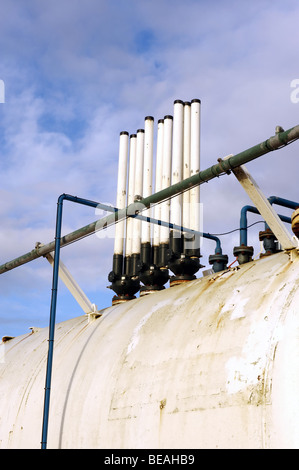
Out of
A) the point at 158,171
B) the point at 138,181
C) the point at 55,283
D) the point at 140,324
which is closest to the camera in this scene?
the point at 140,324

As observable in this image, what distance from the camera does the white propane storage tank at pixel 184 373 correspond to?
5570 mm

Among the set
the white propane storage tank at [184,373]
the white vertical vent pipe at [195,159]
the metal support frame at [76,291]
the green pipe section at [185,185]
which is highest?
the white vertical vent pipe at [195,159]

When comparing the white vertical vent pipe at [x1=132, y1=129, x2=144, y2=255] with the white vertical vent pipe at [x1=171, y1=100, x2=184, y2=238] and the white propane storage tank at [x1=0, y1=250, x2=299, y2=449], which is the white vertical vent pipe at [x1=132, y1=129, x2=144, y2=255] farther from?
the white propane storage tank at [x1=0, y1=250, x2=299, y2=449]

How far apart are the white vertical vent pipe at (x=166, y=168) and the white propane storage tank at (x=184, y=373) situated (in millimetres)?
1814

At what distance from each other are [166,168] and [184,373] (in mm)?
5283

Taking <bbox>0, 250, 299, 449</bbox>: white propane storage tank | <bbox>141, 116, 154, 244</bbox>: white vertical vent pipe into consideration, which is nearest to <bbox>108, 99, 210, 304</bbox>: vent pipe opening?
<bbox>141, 116, 154, 244</bbox>: white vertical vent pipe

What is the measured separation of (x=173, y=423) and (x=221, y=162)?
10.5 feet

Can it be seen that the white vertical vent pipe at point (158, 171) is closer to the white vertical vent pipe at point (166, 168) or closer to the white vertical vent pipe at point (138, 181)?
the white vertical vent pipe at point (166, 168)

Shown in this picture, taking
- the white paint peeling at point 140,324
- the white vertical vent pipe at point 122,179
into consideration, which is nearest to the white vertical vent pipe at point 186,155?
the white vertical vent pipe at point 122,179

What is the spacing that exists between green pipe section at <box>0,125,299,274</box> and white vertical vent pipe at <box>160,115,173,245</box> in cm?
102

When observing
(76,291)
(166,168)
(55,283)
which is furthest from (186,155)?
(55,283)

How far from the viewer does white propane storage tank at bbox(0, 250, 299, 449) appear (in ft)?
18.3

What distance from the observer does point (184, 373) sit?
258 inches

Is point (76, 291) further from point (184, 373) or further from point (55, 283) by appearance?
point (184, 373)
